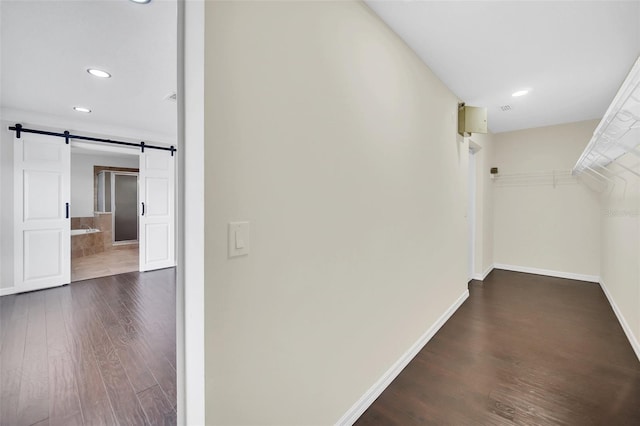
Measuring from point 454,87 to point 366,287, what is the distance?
240 cm

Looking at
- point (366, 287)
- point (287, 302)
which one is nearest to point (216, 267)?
point (287, 302)

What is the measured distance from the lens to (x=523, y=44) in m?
2.12

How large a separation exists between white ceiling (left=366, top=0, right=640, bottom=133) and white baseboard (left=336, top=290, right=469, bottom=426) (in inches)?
94.2

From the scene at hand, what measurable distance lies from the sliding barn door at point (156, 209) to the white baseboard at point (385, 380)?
15.5 ft

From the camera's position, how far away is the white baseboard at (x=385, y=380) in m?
1.60

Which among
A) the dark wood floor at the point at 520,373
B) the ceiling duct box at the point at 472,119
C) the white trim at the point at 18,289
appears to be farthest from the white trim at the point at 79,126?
the dark wood floor at the point at 520,373

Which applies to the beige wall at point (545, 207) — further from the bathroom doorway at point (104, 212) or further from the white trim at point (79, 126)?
the bathroom doorway at point (104, 212)

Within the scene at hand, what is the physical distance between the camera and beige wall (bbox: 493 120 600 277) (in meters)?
4.27

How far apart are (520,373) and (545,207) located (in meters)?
3.66

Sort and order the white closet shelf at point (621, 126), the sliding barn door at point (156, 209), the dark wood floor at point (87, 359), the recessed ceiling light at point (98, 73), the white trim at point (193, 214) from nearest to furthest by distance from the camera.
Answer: the white trim at point (193, 214) < the white closet shelf at point (621, 126) < the dark wood floor at point (87, 359) < the recessed ceiling light at point (98, 73) < the sliding barn door at point (156, 209)

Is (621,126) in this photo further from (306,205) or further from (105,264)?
(105,264)

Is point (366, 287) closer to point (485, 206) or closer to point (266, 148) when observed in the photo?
point (266, 148)

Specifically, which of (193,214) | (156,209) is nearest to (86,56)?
(193,214)

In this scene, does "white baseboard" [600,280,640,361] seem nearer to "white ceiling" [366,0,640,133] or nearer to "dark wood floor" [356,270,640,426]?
"dark wood floor" [356,270,640,426]
